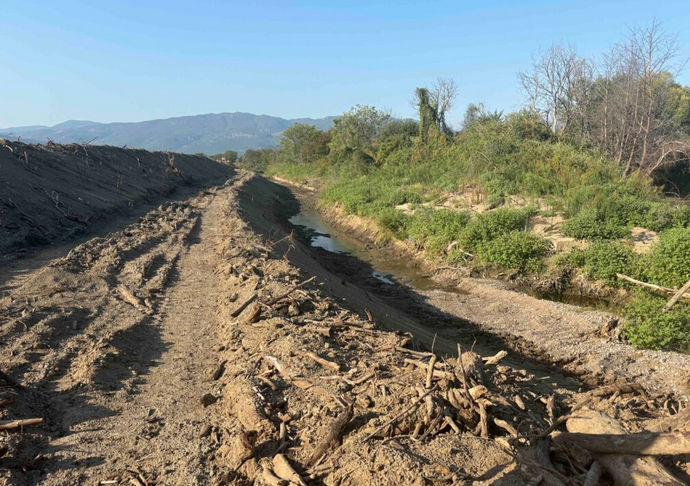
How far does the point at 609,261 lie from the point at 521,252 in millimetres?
2376

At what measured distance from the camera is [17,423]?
4223mm

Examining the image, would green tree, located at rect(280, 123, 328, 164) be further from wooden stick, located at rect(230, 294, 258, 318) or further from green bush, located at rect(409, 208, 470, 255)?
wooden stick, located at rect(230, 294, 258, 318)

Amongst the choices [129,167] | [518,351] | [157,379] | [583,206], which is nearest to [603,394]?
[518,351]

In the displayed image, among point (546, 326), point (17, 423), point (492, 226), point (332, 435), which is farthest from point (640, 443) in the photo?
point (492, 226)

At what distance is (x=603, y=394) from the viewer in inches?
211

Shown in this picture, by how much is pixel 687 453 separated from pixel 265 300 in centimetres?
598

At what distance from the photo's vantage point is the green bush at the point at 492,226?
46.5ft

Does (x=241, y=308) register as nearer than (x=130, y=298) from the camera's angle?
Yes

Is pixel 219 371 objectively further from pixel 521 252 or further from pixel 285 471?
pixel 521 252

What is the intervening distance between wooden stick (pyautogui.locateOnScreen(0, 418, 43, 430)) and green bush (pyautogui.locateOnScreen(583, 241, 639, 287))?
1196cm

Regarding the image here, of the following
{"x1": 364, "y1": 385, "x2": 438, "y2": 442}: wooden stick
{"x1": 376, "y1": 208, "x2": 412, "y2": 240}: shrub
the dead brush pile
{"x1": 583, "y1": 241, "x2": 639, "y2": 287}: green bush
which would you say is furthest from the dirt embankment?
{"x1": 583, "y1": 241, "x2": 639, "y2": 287}: green bush

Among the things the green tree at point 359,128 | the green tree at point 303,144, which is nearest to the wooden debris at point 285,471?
the green tree at point 359,128

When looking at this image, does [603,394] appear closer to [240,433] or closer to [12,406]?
[240,433]

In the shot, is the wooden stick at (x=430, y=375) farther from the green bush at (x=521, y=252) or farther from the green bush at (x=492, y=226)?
the green bush at (x=492, y=226)
